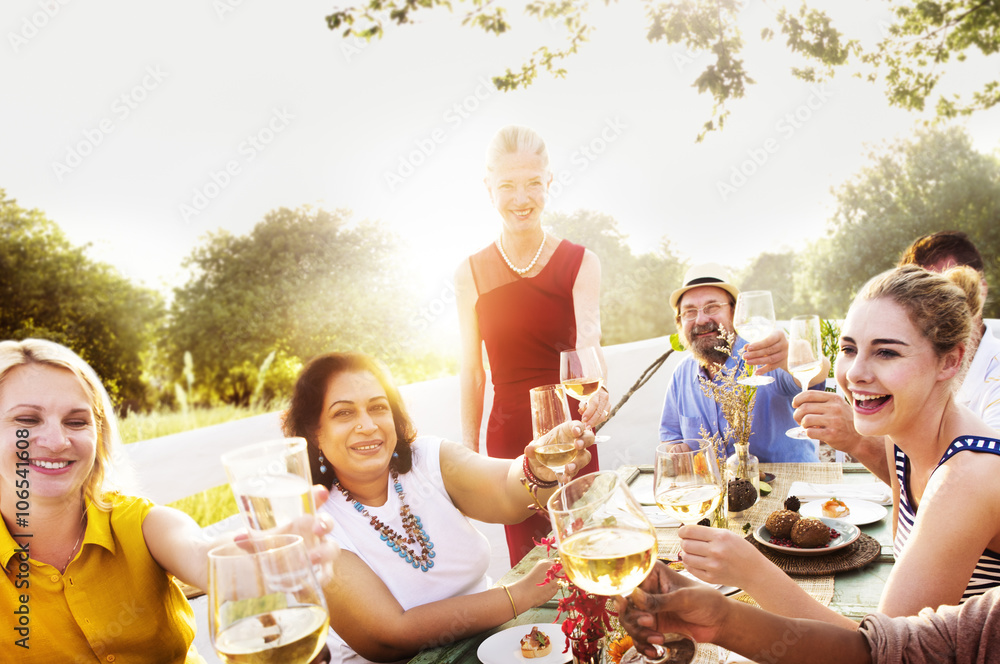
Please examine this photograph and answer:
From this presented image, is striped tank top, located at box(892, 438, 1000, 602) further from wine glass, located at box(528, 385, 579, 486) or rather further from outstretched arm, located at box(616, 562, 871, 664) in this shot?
wine glass, located at box(528, 385, 579, 486)

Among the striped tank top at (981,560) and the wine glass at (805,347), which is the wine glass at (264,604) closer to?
the striped tank top at (981,560)

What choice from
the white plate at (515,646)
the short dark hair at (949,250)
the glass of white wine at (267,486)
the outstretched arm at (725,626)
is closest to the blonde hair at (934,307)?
the outstretched arm at (725,626)

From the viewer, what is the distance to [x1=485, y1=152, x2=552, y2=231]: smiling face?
8.88 ft

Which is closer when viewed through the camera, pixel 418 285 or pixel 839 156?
pixel 418 285

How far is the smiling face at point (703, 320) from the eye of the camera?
352 cm

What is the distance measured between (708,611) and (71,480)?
1606 mm

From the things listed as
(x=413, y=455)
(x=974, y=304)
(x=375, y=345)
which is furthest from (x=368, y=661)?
(x=375, y=345)

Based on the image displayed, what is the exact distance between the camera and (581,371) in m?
2.04

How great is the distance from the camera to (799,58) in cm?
657

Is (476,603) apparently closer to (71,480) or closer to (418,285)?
(71,480)

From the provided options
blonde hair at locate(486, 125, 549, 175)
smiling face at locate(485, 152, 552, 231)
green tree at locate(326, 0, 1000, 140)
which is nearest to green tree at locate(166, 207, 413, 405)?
green tree at locate(326, 0, 1000, 140)

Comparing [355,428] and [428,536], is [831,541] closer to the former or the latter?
[428,536]

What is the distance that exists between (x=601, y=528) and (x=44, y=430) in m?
1.50

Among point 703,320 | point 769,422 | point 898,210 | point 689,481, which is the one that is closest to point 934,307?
point 689,481
